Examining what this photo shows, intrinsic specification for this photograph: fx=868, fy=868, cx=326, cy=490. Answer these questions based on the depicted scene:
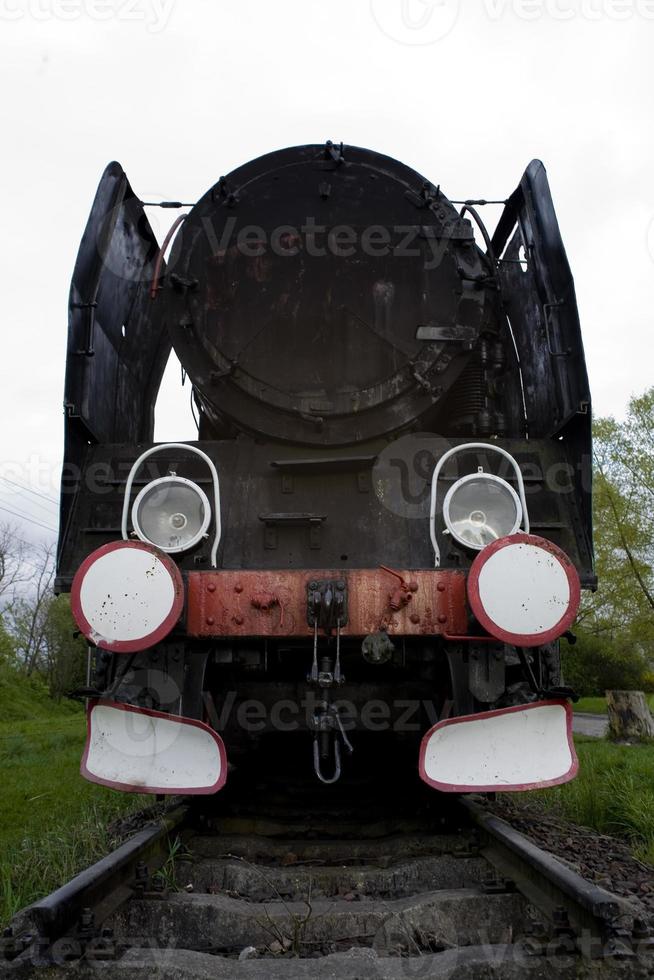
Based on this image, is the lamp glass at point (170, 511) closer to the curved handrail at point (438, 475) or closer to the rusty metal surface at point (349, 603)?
the rusty metal surface at point (349, 603)

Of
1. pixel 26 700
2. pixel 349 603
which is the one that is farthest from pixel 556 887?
pixel 26 700

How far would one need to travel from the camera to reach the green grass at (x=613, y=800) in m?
3.90

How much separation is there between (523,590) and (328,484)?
1158mm

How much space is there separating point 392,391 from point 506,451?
0.57 metres

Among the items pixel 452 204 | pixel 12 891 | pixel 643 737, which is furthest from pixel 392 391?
pixel 643 737

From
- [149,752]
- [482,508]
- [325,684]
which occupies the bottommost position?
[149,752]

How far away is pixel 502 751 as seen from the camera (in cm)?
289

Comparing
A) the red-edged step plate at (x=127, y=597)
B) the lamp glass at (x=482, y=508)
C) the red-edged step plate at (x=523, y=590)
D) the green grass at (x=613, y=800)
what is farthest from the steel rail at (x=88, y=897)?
the green grass at (x=613, y=800)

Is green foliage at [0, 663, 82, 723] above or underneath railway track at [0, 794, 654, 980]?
above

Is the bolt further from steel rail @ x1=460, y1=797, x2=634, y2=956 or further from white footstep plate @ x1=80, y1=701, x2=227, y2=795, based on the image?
steel rail @ x1=460, y1=797, x2=634, y2=956

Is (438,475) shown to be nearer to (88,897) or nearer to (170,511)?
(170,511)

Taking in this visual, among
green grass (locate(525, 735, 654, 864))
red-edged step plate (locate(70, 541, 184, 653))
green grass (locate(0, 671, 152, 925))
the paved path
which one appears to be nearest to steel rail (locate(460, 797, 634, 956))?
green grass (locate(525, 735, 654, 864))

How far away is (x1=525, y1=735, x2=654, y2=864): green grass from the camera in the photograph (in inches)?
154

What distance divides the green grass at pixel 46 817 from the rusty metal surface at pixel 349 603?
1.07 metres
